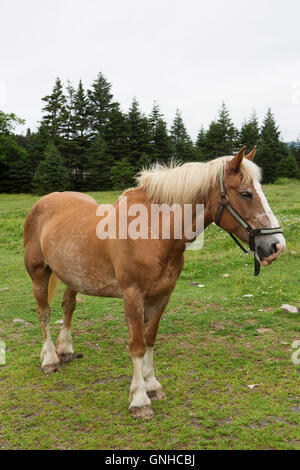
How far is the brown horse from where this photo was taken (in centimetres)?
362

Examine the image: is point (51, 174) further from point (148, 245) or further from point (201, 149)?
point (148, 245)

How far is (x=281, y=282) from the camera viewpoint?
8.33 m

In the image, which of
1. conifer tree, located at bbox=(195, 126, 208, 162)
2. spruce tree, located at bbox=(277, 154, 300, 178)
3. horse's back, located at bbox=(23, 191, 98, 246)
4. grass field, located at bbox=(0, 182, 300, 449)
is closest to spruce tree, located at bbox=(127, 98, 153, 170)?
conifer tree, located at bbox=(195, 126, 208, 162)

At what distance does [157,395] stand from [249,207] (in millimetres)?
2495

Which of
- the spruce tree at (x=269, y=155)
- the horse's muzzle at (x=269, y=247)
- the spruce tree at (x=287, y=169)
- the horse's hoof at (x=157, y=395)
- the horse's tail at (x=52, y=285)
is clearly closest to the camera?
the horse's muzzle at (x=269, y=247)

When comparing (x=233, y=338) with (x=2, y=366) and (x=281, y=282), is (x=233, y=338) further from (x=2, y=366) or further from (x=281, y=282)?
(x=2, y=366)

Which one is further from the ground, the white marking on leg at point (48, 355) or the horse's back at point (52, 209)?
the horse's back at point (52, 209)

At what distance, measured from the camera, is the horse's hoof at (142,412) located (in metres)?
3.89

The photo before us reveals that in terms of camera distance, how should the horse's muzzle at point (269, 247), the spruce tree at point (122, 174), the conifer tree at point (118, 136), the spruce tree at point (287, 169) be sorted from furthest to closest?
the spruce tree at point (287, 169) → the conifer tree at point (118, 136) → the spruce tree at point (122, 174) → the horse's muzzle at point (269, 247)

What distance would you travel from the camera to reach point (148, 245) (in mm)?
3922

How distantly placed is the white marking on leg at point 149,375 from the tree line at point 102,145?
31.3 m

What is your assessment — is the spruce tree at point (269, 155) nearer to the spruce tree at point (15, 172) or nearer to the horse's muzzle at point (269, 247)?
the spruce tree at point (15, 172)

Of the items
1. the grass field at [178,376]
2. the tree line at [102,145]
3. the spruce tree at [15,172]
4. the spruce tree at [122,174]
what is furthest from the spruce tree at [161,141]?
the grass field at [178,376]

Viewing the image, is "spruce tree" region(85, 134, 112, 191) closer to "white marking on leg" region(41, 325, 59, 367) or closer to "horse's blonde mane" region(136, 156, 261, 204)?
"white marking on leg" region(41, 325, 59, 367)
